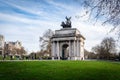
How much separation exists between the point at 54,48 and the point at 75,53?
7227 mm

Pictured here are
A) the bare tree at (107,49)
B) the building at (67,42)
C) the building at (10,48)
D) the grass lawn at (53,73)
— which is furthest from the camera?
the building at (10,48)

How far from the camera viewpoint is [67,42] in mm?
75312

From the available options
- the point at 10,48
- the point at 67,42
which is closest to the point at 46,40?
the point at 67,42

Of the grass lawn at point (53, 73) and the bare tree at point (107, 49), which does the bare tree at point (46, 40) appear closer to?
the bare tree at point (107, 49)

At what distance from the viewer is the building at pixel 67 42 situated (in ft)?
241

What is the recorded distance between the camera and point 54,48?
76688 millimetres

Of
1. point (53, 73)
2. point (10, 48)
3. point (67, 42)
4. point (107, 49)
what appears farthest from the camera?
point (10, 48)

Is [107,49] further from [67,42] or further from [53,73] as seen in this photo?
[53,73]

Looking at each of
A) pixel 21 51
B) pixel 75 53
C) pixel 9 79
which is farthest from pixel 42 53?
pixel 9 79

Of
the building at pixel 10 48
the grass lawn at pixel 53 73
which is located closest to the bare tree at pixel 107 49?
the building at pixel 10 48

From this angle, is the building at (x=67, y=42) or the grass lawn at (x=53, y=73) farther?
the building at (x=67, y=42)

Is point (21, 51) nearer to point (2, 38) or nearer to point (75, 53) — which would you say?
point (2, 38)

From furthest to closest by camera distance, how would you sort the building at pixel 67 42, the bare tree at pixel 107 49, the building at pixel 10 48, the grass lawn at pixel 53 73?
the building at pixel 10 48, the bare tree at pixel 107 49, the building at pixel 67 42, the grass lawn at pixel 53 73

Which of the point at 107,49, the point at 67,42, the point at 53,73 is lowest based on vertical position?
the point at 53,73
